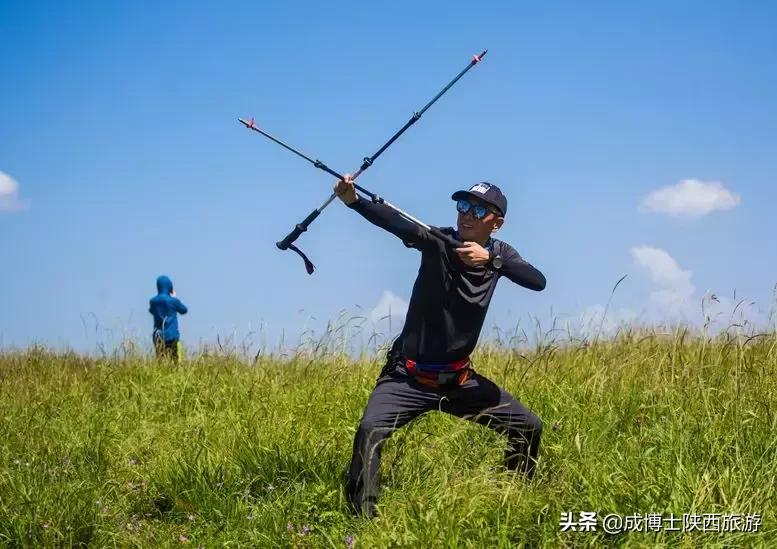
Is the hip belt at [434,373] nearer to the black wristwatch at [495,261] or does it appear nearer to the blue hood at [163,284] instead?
the black wristwatch at [495,261]

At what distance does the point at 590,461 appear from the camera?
4.76 meters

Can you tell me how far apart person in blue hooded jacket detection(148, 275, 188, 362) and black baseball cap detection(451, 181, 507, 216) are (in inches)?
343

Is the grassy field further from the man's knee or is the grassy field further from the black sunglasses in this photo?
the black sunglasses

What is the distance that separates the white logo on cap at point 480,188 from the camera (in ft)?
17.9

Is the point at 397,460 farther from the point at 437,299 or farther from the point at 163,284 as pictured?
the point at 163,284

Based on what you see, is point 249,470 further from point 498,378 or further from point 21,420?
point 21,420

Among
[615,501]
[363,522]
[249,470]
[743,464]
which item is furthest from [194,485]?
[743,464]

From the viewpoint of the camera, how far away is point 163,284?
1360 cm

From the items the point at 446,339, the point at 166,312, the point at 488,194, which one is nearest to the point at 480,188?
the point at 488,194

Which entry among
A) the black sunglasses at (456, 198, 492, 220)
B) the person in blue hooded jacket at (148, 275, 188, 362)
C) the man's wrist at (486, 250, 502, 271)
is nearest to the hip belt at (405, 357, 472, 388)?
the man's wrist at (486, 250, 502, 271)

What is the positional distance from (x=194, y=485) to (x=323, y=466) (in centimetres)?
91

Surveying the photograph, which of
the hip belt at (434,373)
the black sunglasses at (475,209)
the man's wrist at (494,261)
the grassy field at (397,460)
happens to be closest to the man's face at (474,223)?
the black sunglasses at (475,209)

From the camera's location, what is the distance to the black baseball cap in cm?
545

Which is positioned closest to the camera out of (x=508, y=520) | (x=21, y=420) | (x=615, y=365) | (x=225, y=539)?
(x=508, y=520)
